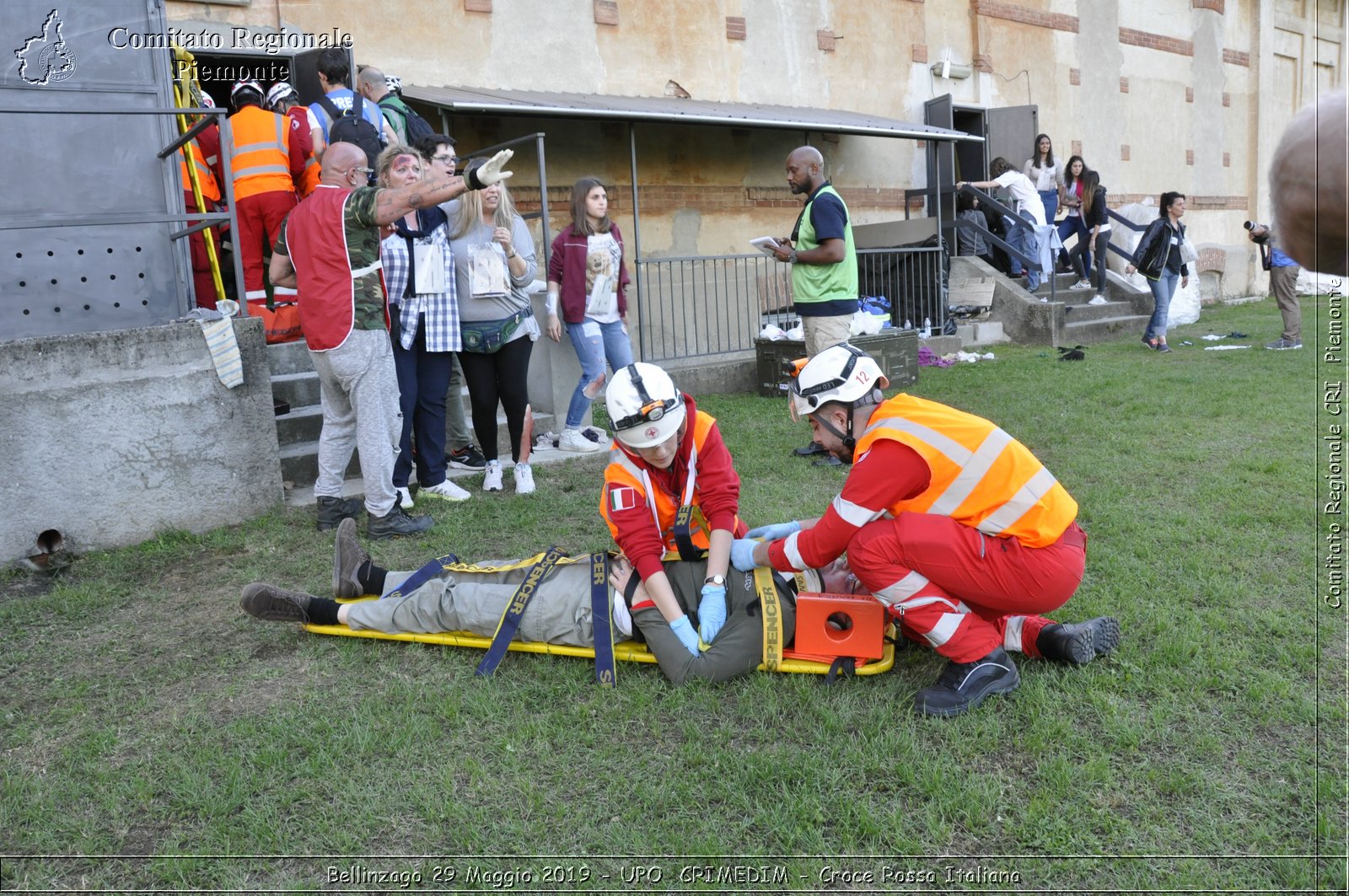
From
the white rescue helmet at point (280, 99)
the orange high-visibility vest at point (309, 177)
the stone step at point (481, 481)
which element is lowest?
the stone step at point (481, 481)

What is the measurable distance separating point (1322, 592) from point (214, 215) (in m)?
6.01

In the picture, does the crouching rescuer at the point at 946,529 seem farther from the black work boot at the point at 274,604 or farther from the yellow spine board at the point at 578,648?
the black work boot at the point at 274,604

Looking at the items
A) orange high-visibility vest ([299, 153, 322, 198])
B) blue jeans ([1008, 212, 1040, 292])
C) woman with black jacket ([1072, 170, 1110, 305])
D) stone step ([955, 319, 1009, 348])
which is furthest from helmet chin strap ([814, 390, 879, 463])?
woman with black jacket ([1072, 170, 1110, 305])

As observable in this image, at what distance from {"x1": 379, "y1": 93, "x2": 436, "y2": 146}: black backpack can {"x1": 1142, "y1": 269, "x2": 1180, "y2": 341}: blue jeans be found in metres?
A: 9.18

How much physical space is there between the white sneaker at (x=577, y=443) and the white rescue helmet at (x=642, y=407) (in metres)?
4.03

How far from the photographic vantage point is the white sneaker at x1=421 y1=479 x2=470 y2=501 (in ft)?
20.4

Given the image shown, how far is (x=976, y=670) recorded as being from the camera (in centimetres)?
333

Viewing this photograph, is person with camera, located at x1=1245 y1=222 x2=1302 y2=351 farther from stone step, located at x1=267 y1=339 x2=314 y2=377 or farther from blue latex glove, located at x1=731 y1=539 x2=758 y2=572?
stone step, located at x1=267 y1=339 x2=314 y2=377

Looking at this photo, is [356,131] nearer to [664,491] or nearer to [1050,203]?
[664,491]

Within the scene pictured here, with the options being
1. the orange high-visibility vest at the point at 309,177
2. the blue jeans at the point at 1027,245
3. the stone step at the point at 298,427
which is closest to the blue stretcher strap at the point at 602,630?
the stone step at the point at 298,427

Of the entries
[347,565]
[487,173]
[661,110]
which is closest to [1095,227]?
[661,110]

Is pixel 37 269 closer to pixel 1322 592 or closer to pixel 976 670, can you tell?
pixel 976 670

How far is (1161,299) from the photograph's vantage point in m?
12.5

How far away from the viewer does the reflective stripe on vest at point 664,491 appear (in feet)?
12.2
